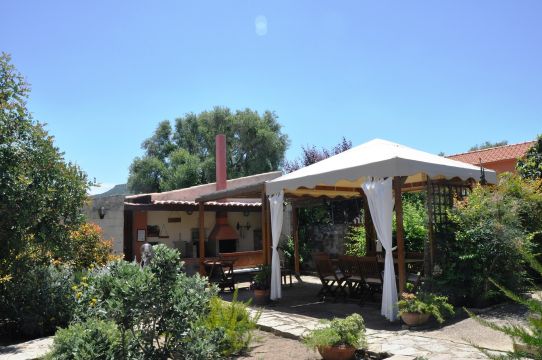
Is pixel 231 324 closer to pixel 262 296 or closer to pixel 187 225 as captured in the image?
pixel 262 296

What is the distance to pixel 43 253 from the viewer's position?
7.62 m

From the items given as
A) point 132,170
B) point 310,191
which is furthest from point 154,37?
point 132,170

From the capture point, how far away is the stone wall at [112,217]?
13.1 meters

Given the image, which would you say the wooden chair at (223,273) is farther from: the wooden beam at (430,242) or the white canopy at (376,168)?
the wooden beam at (430,242)

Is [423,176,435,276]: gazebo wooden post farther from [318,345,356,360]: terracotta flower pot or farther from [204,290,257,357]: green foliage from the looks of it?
[204,290,257,357]: green foliage

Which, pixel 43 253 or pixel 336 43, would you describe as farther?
pixel 336 43

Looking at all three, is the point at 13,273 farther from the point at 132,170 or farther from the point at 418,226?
the point at 132,170

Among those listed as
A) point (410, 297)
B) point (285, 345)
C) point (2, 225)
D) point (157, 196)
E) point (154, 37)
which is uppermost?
point (154, 37)

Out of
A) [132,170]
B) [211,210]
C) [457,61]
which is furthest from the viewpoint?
[132,170]

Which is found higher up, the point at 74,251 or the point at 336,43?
the point at 336,43

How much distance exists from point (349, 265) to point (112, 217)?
7745mm

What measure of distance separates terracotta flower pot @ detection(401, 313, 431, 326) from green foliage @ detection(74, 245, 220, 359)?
9.79 feet

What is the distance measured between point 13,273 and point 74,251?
1.00m

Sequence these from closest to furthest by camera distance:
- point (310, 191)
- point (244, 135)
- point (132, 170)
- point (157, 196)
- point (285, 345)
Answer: point (285, 345), point (310, 191), point (157, 196), point (244, 135), point (132, 170)
